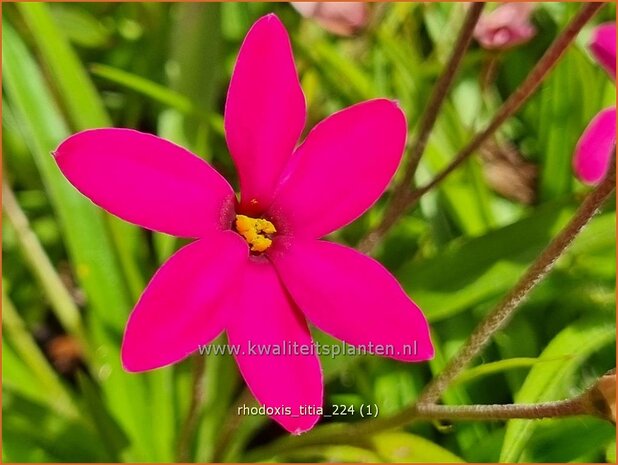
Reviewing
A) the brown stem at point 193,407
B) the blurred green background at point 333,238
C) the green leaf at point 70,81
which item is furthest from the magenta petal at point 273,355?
the green leaf at point 70,81

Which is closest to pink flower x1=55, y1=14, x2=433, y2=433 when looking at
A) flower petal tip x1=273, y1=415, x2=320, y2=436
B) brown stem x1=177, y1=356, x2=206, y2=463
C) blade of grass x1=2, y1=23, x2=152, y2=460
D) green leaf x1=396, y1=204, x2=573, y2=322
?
flower petal tip x1=273, y1=415, x2=320, y2=436

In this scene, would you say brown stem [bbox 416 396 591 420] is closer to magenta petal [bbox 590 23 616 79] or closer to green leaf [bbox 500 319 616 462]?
green leaf [bbox 500 319 616 462]

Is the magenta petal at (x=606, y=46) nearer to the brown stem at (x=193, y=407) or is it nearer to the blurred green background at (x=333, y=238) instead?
the blurred green background at (x=333, y=238)

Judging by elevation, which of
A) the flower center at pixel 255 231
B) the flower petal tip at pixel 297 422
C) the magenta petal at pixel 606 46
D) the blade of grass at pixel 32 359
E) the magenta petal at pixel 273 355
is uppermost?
the magenta petal at pixel 606 46

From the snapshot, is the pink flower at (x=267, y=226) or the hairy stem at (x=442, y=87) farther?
the hairy stem at (x=442, y=87)

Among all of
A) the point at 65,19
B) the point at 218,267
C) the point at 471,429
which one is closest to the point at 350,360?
the point at 471,429

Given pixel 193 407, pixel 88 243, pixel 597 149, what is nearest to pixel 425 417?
pixel 193 407

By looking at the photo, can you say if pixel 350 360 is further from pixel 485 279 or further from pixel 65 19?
pixel 65 19
